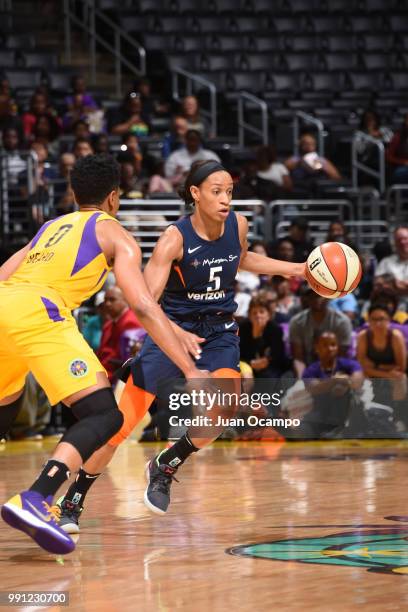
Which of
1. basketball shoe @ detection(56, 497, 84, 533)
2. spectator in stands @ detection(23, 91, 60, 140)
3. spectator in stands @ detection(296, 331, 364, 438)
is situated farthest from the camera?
spectator in stands @ detection(23, 91, 60, 140)

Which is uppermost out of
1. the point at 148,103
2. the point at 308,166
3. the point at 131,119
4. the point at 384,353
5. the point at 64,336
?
the point at 148,103

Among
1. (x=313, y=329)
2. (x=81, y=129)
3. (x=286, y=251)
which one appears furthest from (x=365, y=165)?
(x=313, y=329)

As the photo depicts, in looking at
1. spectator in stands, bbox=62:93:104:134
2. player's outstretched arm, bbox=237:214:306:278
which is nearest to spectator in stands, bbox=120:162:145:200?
spectator in stands, bbox=62:93:104:134

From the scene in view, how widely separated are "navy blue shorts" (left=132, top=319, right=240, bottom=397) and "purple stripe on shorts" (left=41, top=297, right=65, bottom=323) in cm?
115

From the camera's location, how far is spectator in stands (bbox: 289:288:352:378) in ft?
36.2

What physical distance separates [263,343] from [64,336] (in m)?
6.09

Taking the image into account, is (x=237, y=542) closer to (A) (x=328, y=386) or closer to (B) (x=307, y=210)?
(A) (x=328, y=386)

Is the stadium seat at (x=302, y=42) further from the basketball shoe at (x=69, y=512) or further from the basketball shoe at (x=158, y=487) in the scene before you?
the basketball shoe at (x=69, y=512)

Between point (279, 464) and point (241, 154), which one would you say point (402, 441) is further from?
point (241, 154)

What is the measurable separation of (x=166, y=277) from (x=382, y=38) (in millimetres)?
13975

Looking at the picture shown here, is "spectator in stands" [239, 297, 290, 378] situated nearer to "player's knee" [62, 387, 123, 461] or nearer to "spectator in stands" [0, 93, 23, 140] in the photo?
"spectator in stands" [0, 93, 23, 140]

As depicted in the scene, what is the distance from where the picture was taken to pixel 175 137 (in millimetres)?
14773

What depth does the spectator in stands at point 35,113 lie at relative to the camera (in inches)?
570

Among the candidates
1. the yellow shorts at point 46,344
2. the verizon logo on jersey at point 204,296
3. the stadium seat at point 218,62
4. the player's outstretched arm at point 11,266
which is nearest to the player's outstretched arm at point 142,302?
the yellow shorts at point 46,344
